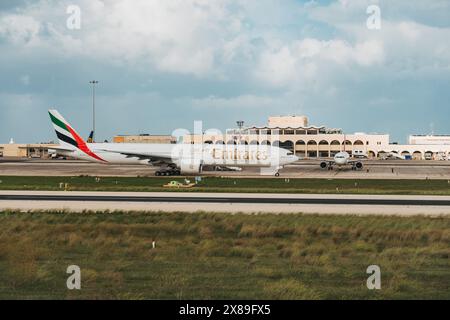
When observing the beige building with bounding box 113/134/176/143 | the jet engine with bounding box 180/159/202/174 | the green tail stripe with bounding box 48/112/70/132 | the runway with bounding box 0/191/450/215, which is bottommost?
the runway with bounding box 0/191/450/215

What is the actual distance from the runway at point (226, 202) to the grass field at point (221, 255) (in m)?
2.91

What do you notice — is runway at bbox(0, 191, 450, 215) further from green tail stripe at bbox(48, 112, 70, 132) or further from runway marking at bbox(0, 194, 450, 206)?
green tail stripe at bbox(48, 112, 70, 132)

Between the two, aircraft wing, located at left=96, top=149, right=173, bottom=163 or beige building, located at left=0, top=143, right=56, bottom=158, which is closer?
aircraft wing, located at left=96, top=149, right=173, bottom=163

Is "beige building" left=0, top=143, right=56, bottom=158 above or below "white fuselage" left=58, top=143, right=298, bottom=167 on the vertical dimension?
above

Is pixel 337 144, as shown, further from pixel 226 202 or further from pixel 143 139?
pixel 226 202

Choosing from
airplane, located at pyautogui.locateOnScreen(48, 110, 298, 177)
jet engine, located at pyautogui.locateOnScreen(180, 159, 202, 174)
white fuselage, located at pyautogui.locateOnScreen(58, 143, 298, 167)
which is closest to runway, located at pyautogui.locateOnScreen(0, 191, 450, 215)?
jet engine, located at pyautogui.locateOnScreen(180, 159, 202, 174)

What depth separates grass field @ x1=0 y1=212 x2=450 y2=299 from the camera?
48.3 ft

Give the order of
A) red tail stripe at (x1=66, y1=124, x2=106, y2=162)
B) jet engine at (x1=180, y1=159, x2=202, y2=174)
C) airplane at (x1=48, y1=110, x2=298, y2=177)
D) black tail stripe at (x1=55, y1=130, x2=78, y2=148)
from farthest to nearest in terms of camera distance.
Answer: black tail stripe at (x1=55, y1=130, x2=78, y2=148) < red tail stripe at (x1=66, y1=124, x2=106, y2=162) < airplane at (x1=48, y1=110, x2=298, y2=177) < jet engine at (x1=180, y1=159, x2=202, y2=174)

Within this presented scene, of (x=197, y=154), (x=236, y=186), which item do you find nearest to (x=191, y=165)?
(x=197, y=154)

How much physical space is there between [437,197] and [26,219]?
30.8 metres

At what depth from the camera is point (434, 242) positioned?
22.8 metres

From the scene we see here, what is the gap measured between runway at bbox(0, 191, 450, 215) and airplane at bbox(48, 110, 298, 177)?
2254cm
